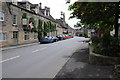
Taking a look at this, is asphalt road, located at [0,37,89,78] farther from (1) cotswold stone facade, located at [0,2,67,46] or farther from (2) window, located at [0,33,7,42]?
(1) cotswold stone facade, located at [0,2,67,46]

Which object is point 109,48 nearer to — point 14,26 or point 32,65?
point 32,65

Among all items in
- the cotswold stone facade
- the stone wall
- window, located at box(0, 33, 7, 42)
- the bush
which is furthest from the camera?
the cotswold stone facade

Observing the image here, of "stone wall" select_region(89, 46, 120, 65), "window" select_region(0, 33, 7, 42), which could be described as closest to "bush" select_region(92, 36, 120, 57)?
"stone wall" select_region(89, 46, 120, 65)

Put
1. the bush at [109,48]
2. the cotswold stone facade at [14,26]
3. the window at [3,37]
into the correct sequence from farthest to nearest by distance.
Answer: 1. the cotswold stone facade at [14,26]
2. the window at [3,37]
3. the bush at [109,48]

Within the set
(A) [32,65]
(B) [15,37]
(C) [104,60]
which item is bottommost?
(A) [32,65]

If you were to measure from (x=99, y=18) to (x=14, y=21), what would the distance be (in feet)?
56.2

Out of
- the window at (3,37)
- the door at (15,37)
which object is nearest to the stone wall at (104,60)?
the window at (3,37)

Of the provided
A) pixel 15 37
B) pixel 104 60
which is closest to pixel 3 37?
pixel 15 37

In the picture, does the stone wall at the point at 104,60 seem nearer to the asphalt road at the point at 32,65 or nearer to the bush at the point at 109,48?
the bush at the point at 109,48

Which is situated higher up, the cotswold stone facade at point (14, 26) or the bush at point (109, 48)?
the cotswold stone facade at point (14, 26)

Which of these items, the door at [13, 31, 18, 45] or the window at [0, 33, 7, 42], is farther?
the door at [13, 31, 18, 45]

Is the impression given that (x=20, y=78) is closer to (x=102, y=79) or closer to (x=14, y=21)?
(x=102, y=79)

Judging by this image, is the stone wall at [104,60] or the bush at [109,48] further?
the bush at [109,48]

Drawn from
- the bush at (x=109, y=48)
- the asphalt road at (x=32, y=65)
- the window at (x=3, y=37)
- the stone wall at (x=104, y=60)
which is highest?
the window at (x=3, y=37)
